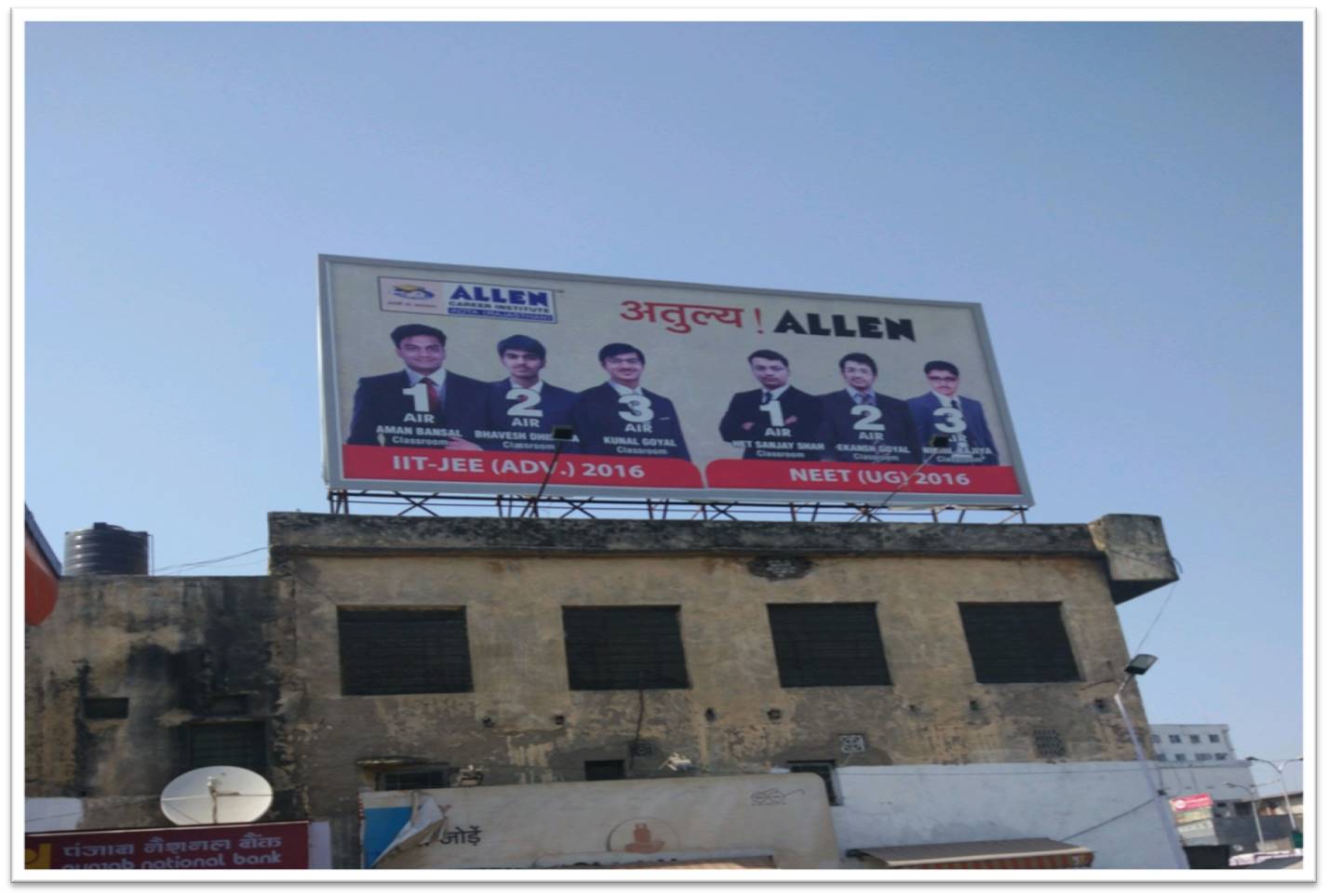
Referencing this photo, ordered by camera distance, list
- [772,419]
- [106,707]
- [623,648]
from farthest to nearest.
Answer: [772,419] < [623,648] < [106,707]

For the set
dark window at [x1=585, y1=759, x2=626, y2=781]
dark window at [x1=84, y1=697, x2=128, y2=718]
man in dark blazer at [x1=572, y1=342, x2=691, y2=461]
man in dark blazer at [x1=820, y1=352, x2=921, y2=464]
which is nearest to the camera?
dark window at [x1=84, y1=697, x2=128, y2=718]

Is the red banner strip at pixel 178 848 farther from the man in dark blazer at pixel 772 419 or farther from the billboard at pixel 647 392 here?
the man in dark blazer at pixel 772 419

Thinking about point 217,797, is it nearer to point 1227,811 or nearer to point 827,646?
point 827,646

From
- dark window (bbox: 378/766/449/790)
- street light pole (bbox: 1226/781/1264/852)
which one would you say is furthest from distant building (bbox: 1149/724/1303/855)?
dark window (bbox: 378/766/449/790)

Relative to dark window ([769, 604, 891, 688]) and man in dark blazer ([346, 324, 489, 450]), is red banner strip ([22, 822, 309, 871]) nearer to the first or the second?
man in dark blazer ([346, 324, 489, 450])

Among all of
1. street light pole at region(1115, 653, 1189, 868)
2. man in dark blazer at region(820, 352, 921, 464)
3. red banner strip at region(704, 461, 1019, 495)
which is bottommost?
street light pole at region(1115, 653, 1189, 868)

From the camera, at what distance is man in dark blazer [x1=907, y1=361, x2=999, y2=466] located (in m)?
20.4

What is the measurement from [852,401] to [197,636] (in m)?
10.1

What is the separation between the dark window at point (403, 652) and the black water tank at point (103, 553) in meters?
5.07

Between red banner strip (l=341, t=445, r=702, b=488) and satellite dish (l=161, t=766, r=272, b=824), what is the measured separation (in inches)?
185

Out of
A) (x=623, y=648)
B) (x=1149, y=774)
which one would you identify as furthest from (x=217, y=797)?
(x=1149, y=774)

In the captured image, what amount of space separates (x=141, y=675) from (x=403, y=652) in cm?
296

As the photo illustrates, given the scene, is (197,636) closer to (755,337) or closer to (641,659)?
(641,659)

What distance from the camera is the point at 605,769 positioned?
1619 centimetres
